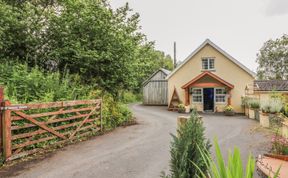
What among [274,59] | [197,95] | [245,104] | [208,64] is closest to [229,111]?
[245,104]

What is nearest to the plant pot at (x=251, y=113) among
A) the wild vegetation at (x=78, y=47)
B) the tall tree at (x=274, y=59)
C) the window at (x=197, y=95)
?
the window at (x=197, y=95)

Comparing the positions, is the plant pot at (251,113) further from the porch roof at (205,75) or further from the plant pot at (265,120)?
the plant pot at (265,120)

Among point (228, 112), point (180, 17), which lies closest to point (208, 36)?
point (180, 17)

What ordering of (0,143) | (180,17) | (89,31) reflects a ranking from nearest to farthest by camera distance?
1. (0,143)
2. (89,31)
3. (180,17)

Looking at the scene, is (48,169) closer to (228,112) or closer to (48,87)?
(48,87)

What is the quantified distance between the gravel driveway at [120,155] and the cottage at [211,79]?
318 inches

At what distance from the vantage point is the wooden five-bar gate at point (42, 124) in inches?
234

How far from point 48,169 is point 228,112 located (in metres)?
14.1

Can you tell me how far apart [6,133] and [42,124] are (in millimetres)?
1225

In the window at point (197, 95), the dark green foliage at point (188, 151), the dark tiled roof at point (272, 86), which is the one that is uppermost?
the dark tiled roof at point (272, 86)

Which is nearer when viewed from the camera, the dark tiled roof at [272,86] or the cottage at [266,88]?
the cottage at [266,88]

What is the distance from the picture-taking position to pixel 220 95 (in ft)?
60.0

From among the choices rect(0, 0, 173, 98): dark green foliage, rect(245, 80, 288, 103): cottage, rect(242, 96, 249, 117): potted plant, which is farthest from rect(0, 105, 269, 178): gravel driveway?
rect(245, 80, 288, 103): cottage

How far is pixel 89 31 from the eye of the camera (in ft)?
36.3
